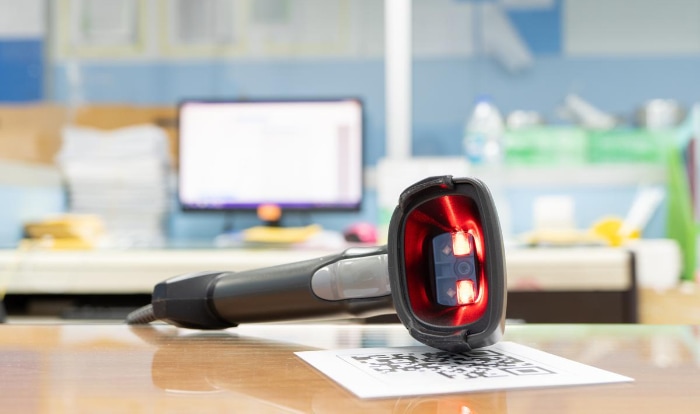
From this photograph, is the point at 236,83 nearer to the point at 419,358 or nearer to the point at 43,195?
the point at 43,195

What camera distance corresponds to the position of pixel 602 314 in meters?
1.49

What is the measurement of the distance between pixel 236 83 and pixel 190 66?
6.1 inches

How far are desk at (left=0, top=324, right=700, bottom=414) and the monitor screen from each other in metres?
1.43

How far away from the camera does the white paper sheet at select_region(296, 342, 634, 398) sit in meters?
0.39

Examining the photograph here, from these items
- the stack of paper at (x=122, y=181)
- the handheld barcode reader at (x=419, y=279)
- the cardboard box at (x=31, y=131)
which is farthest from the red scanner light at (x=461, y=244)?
the cardboard box at (x=31, y=131)

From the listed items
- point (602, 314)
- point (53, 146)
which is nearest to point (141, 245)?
point (53, 146)

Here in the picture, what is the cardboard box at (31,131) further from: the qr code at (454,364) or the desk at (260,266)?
the qr code at (454,364)

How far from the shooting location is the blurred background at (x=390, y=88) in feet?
6.88

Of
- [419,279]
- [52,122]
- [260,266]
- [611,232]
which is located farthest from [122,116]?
[419,279]

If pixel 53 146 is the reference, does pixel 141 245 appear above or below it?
below

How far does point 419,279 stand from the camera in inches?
20.0

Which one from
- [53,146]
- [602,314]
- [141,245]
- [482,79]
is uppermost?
[482,79]

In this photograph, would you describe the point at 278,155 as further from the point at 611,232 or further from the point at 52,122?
the point at 611,232

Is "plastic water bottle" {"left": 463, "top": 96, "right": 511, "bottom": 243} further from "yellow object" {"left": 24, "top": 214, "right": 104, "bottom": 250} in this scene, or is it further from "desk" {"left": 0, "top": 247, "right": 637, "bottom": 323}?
"yellow object" {"left": 24, "top": 214, "right": 104, "bottom": 250}
